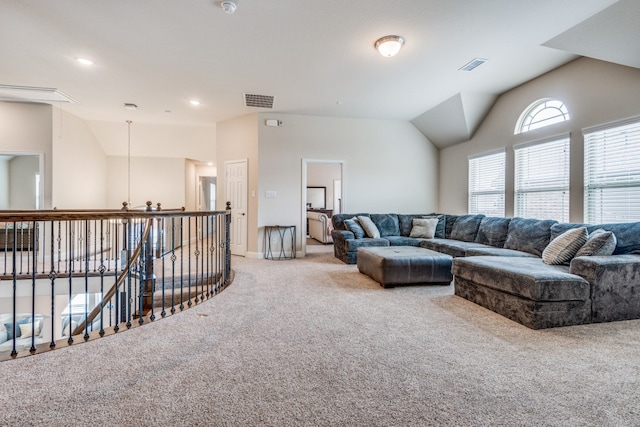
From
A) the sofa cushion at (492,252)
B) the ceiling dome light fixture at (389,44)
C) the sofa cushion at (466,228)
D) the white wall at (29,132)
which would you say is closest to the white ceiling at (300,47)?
the ceiling dome light fixture at (389,44)

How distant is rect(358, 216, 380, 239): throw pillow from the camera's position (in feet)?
18.5

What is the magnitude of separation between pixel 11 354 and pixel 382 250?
12.2 ft

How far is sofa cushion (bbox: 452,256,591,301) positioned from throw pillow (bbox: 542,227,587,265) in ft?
0.42

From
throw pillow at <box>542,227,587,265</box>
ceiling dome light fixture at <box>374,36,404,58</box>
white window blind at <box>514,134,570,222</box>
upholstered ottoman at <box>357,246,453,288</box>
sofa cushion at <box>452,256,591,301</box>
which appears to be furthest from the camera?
white window blind at <box>514,134,570,222</box>

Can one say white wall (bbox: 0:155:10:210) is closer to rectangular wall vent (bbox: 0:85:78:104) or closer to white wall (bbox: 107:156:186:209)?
white wall (bbox: 107:156:186:209)

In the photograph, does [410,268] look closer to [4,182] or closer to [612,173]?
[612,173]

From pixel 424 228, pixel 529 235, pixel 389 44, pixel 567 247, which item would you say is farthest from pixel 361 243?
pixel 389 44

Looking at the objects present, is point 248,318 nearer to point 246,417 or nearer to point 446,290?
point 246,417

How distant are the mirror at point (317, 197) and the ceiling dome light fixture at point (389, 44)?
759 centimetres

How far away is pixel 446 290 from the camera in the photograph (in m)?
3.74

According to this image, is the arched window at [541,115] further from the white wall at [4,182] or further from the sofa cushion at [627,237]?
the white wall at [4,182]

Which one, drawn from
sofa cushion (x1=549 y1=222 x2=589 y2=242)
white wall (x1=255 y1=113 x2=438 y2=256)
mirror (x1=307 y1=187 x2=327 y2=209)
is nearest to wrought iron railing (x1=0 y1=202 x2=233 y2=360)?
white wall (x1=255 y1=113 x2=438 y2=256)

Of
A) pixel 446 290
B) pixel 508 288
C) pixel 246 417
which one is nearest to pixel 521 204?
pixel 446 290

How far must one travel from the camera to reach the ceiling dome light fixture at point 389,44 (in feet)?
10.6
